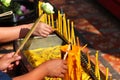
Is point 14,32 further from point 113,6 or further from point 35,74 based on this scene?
point 113,6

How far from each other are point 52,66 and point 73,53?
297 millimetres

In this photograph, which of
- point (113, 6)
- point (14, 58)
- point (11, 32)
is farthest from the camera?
point (113, 6)

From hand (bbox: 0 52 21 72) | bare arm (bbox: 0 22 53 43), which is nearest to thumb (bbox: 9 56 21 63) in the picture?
hand (bbox: 0 52 21 72)

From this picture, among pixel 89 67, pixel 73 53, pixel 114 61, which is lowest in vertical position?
pixel 114 61

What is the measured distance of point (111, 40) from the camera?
3.97m

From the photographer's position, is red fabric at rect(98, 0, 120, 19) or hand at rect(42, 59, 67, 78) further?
red fabric at rect(98, 0, 120, 19)

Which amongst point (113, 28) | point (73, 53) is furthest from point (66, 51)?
point (113, 28)

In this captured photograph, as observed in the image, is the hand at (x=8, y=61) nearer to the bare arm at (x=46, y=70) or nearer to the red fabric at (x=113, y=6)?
the bare arm at (x=46, y=70)

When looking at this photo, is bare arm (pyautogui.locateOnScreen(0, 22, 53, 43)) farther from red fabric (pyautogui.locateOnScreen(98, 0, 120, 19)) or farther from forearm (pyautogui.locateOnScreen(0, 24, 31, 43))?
red fabric (pyautogui.locateOnScreen(98, 0, 120, 19))

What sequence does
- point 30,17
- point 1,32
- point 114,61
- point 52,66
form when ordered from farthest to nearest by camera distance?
point 30,17, point 114,61, point 1,32, point 52,66

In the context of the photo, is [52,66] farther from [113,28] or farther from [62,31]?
[113,28]

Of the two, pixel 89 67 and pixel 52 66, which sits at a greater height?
pixel 52 66

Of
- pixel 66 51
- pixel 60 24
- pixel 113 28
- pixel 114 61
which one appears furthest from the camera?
pixel 113 28

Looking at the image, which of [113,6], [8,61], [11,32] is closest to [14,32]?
[11,32]
